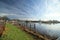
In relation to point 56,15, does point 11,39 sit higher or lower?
lower

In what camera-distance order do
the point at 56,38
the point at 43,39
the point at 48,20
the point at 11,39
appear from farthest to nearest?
A: 1. the point at 48,20
2. the point at 56,38
3. the point at 43,39
4. the point at 11,39

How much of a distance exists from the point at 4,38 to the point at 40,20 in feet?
6.61

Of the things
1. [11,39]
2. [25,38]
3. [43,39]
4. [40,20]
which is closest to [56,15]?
[40,20]

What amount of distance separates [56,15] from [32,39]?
1.51 meters

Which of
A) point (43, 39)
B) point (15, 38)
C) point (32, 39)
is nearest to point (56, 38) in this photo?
point (43, 39)

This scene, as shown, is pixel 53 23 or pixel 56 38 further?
pixel 53 23

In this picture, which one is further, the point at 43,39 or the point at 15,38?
the point at 43,39

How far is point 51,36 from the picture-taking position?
586 cm

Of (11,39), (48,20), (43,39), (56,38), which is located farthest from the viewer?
(48,20)

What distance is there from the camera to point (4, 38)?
4742 mm

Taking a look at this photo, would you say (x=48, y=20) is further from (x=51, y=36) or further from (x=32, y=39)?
(x=32, y=39)

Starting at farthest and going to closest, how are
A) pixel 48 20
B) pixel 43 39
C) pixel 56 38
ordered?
pixel 48 20 < pixel 56 38 < pixel 43 39

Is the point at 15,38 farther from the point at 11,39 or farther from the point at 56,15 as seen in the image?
the point at 56,15

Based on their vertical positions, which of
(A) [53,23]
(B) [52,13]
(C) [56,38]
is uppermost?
(B) [52,13]
